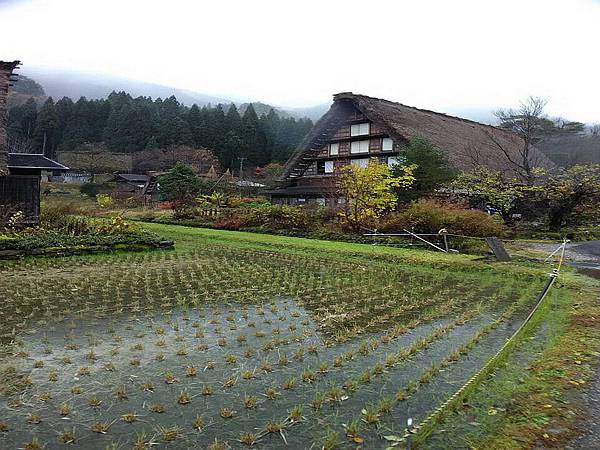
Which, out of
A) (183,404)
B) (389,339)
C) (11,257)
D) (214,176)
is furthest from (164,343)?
(214,176)

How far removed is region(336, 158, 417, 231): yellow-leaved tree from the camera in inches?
624

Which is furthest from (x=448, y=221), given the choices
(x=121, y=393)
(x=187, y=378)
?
(x=121, y=393)

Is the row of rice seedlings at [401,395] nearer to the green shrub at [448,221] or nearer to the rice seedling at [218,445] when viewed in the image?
the rice seedling at [218,445]

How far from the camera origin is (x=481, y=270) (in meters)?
9.66

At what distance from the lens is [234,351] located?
172 inches

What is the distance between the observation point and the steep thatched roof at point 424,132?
2259 centimetres

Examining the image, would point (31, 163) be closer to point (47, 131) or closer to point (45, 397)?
point (45, 397)

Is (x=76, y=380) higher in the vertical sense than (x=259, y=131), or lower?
lower

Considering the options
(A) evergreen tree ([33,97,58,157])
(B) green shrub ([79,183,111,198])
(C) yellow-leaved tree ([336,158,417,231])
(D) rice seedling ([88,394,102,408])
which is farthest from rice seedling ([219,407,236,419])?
(A) evergreen tree ([33,97,58,157])

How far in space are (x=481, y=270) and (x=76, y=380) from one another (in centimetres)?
827

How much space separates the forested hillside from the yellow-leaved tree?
3264 centimetres

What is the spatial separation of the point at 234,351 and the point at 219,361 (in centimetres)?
30

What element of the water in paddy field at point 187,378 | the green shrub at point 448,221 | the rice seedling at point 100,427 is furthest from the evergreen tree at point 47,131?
the rice seedling at point 100,427

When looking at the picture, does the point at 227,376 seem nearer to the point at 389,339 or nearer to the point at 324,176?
the point at 389,339
